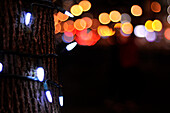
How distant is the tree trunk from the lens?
80.1 inches

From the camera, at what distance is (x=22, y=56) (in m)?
2.09

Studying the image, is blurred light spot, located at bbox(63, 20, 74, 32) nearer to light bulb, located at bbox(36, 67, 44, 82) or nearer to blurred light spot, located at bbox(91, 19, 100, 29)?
blurred light spot, located at bbox(91, 19, 100, 29)

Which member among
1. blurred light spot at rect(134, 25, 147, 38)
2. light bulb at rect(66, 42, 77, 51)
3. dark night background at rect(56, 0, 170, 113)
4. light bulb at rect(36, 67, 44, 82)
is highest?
blurred light spot at rect(134, 25, 147, 38)

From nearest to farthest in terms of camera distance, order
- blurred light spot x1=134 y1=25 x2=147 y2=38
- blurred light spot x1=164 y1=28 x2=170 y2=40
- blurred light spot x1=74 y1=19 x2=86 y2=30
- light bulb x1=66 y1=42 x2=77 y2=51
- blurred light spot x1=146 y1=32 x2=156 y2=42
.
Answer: light bulb x1=66 y1=42 x2=77 y2=51 < blurred light spot x1=134 y1=25 x2=147 y2=38 < blurred light spot x1=164 y1=28 x2=170 y2=40 < blurred light spot x1=146 y1=32 x2=156 y2=42 < blurred light spot x1=74 y1=19 x2=86 y2=30

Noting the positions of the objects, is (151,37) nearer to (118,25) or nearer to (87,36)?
(118,25)

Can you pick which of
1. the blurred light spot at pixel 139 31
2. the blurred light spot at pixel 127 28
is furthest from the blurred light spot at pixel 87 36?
the blurred light spot at pixel 139 31

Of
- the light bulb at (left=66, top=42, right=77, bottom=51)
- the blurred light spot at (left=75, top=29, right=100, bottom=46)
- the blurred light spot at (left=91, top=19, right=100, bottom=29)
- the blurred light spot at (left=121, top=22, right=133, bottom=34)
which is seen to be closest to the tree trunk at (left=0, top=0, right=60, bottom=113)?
the light bulb at (left=66, top=42, right=77, bottom=51)

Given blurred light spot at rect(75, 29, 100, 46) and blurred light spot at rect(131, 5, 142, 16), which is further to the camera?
blurred light spot at rect(75, 29, 100, 46)

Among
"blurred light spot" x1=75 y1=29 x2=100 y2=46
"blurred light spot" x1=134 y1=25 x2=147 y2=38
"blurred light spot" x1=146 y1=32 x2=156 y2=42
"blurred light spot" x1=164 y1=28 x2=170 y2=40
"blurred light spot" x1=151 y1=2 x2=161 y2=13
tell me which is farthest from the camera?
"blurred light spot" x1=75 y1=29 x2=100 y2=46

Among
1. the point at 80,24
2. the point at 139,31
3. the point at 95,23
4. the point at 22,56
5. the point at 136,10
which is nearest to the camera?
the point at 22,56

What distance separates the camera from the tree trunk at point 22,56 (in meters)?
2.04

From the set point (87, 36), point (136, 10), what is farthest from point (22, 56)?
point (87, 36)

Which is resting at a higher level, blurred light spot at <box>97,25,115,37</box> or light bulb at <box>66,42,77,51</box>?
blurred light spot at <box>97,25,115,37</box>

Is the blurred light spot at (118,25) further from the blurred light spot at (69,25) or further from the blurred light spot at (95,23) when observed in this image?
the blurred light spot at (69,25)
